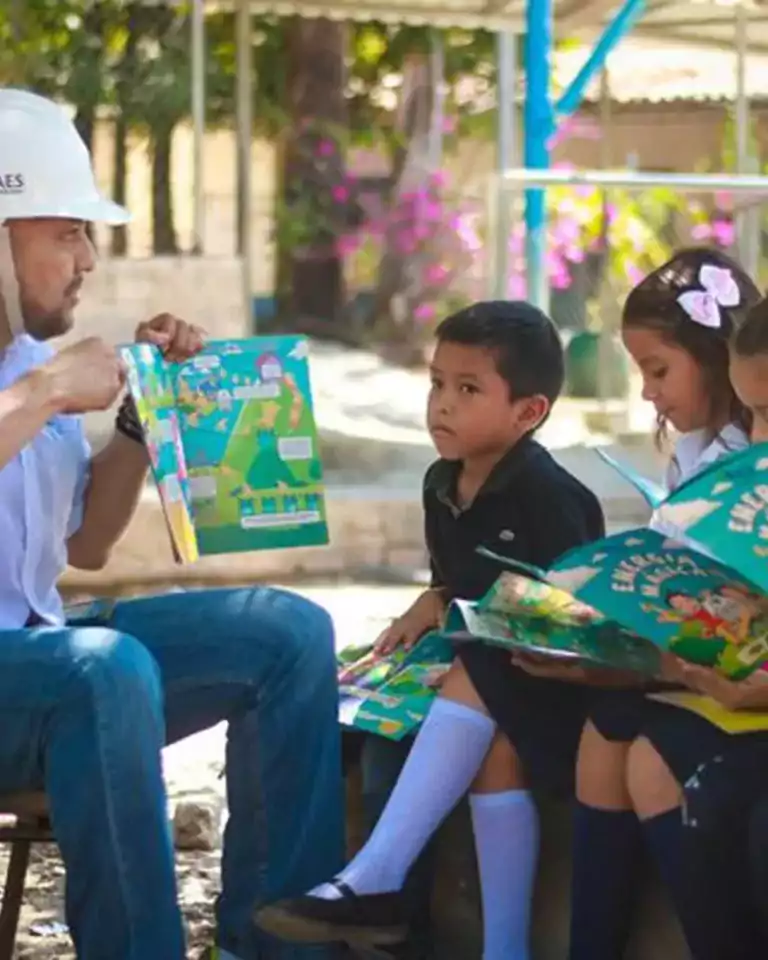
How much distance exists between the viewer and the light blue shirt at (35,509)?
3.05 meters

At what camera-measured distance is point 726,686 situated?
2.63 m

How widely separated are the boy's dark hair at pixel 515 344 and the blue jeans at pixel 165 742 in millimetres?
513

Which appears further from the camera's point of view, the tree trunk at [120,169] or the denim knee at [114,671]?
the tree trunk at [120,169]

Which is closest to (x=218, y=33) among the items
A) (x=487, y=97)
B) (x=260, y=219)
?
(x=487, y=97)

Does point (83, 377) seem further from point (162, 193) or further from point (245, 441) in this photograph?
point (162, 193)

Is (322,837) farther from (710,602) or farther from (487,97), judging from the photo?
(487,97)

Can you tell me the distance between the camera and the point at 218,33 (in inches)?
450

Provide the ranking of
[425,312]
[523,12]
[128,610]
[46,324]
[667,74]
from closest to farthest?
[46,324] → [128,610] → [523,12] → [667,74] → [425,312]

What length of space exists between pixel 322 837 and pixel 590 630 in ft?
1.86

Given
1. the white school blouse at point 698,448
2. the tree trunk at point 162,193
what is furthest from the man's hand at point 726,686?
the tree trunk at point 162,193

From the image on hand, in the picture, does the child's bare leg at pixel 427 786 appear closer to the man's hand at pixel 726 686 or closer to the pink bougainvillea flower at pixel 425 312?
the man's hand at pixel 726 686

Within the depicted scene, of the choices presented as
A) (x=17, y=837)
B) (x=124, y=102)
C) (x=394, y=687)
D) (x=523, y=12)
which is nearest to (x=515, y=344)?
(x=394, y=687)

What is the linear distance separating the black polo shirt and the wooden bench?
80 centimetres

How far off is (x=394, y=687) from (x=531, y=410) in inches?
19.9
